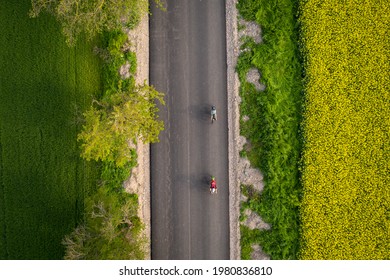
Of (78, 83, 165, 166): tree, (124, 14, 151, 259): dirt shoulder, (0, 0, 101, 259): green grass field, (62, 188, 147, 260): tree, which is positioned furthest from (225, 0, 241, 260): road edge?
(0, 0, 101, 259): green grass field

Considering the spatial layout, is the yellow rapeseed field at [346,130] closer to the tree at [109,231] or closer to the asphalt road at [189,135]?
the asphalt road at [189,135]

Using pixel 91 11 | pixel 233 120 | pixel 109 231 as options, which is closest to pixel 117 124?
pixel 109 231

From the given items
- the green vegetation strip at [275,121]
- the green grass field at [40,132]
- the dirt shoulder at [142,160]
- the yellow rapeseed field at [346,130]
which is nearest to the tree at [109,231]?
the dirt shoulder at [142,160]

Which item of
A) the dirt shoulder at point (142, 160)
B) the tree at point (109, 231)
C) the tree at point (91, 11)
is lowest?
the tree at point (109, 231)

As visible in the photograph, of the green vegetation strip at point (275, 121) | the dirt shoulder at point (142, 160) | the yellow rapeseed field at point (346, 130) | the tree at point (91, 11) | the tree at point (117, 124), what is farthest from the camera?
the dirt shoulder at point (142, 160)

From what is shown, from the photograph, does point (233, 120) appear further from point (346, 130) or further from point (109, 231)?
point (109, 231)
